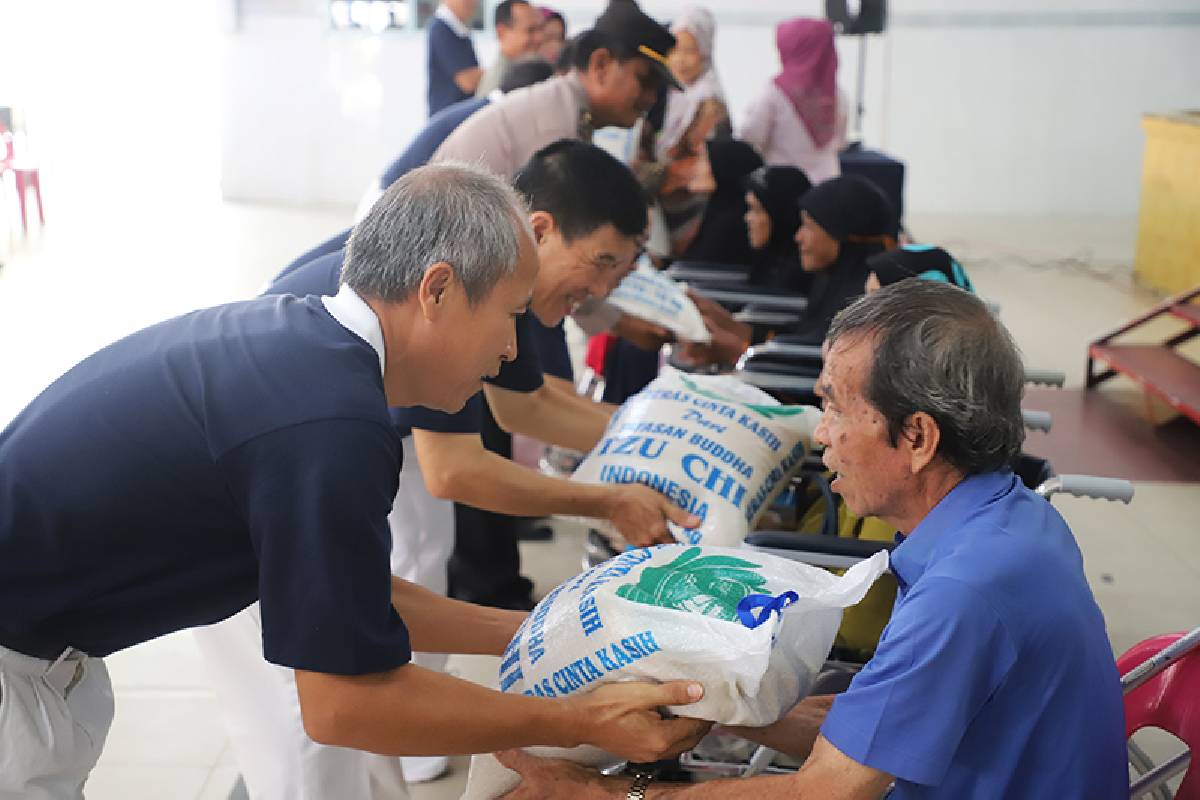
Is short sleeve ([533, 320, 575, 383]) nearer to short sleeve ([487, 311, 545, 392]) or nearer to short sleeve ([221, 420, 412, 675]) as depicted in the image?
short sleeve ([487, 311, 545, 392])

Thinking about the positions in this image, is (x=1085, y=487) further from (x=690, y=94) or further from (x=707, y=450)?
(x=690, y=94)

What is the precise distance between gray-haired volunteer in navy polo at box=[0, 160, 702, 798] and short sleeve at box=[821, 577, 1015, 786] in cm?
26

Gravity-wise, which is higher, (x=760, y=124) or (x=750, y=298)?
(x=760, y=124)

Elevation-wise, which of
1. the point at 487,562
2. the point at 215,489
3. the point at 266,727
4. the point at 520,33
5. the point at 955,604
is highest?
the point at 520,33

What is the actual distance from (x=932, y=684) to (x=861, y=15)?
7172 mm

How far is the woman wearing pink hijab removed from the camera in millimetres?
5934

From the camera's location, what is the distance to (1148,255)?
7.57 m

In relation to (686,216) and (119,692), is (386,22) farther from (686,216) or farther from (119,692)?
(119,692)

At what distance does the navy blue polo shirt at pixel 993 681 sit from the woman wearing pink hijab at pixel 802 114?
15.5 ft

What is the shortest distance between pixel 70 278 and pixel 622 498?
6.61 metres

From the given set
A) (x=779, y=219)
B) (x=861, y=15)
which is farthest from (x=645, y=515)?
(x=861, y=15)

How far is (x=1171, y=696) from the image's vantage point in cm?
166

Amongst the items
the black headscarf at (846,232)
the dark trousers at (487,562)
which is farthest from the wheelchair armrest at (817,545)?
the black headscarf at (846,232)

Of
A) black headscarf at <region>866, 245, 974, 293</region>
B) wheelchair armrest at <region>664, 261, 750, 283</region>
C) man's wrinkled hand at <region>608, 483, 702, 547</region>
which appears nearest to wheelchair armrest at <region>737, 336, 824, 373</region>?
black headscarf at <region>866, 245, 974, 293</region>
